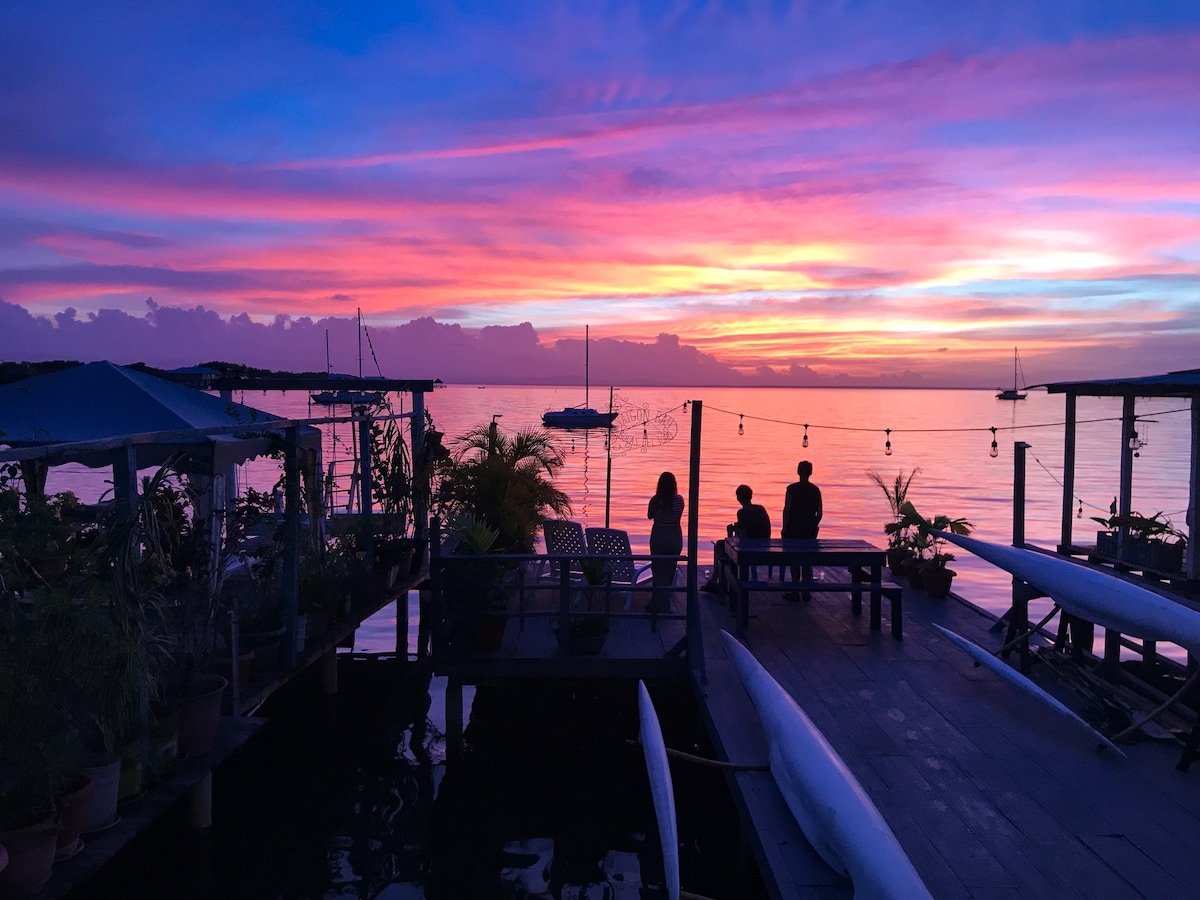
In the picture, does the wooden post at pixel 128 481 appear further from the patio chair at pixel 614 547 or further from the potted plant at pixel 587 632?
the patio chair at pixel 614 547

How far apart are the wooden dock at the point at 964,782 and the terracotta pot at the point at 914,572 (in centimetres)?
265

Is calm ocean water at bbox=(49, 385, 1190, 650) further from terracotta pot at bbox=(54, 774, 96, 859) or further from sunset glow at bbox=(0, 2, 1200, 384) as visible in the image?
terracotta pot at bbox=(54, 774, 96, 859)

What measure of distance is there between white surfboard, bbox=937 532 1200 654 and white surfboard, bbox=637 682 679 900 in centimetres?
316

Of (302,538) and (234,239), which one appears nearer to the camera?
(302,538)

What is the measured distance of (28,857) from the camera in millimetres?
4125

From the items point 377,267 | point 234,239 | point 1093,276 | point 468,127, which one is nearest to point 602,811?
point 468,127

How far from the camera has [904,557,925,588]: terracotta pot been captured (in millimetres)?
10836

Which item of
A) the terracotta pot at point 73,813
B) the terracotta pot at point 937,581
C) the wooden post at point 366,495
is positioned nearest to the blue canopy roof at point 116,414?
the wooden post at point 366,495

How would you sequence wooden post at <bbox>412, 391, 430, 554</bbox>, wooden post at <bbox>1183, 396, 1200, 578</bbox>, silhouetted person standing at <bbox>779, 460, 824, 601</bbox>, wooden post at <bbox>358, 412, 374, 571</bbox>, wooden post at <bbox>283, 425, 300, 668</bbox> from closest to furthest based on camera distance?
wooden post at <bbox>1183, 396, 1200, 578</bbox> → wooden post at <bbox>283, 425, 300, 668</bbox> → silhouetted person standing at <bbox>779, 460, 824, 601</bbox> → wooden post at <bbox>358, 412, 374, 571</bbox> → wooden post at <bbox>412, 391, 430, 554</bbox>

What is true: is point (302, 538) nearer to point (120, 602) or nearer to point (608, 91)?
point (120, 602)

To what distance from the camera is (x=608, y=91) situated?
46.3 ft

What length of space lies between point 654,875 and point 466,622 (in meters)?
2.86

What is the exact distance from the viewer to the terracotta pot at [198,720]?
571 cm

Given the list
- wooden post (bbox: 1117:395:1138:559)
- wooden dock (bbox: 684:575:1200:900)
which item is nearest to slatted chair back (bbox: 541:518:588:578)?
wooden dock (bbox: 684:575:1200:900)
